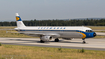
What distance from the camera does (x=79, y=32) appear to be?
3981 centimetres

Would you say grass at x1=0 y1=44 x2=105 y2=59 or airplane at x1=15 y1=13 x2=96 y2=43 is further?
airplane at x1=15 y1=13 x2=96 y2=43

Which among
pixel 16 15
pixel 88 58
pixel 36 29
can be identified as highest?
pixel 16 15

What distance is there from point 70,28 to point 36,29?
986 cm

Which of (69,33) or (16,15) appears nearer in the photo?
(69,33)

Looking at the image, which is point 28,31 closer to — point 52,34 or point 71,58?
point 52,34

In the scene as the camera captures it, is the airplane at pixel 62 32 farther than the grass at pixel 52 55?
Yes

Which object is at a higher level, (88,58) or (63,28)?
(63,28)

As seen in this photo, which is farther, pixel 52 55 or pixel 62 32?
pixel 62 32

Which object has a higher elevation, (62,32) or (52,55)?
(62,32)

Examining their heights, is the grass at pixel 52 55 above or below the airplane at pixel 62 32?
below

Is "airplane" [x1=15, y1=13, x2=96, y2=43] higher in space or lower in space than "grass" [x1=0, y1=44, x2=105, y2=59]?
higher

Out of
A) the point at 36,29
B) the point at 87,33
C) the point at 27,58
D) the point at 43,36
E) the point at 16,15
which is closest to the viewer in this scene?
the point at 27,58

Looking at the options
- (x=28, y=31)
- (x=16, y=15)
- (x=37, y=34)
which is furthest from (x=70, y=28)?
(x=16, y=15)

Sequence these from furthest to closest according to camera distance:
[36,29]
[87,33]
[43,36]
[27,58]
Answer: [36,29]
[43,36]
[87,33]
[27,58]
